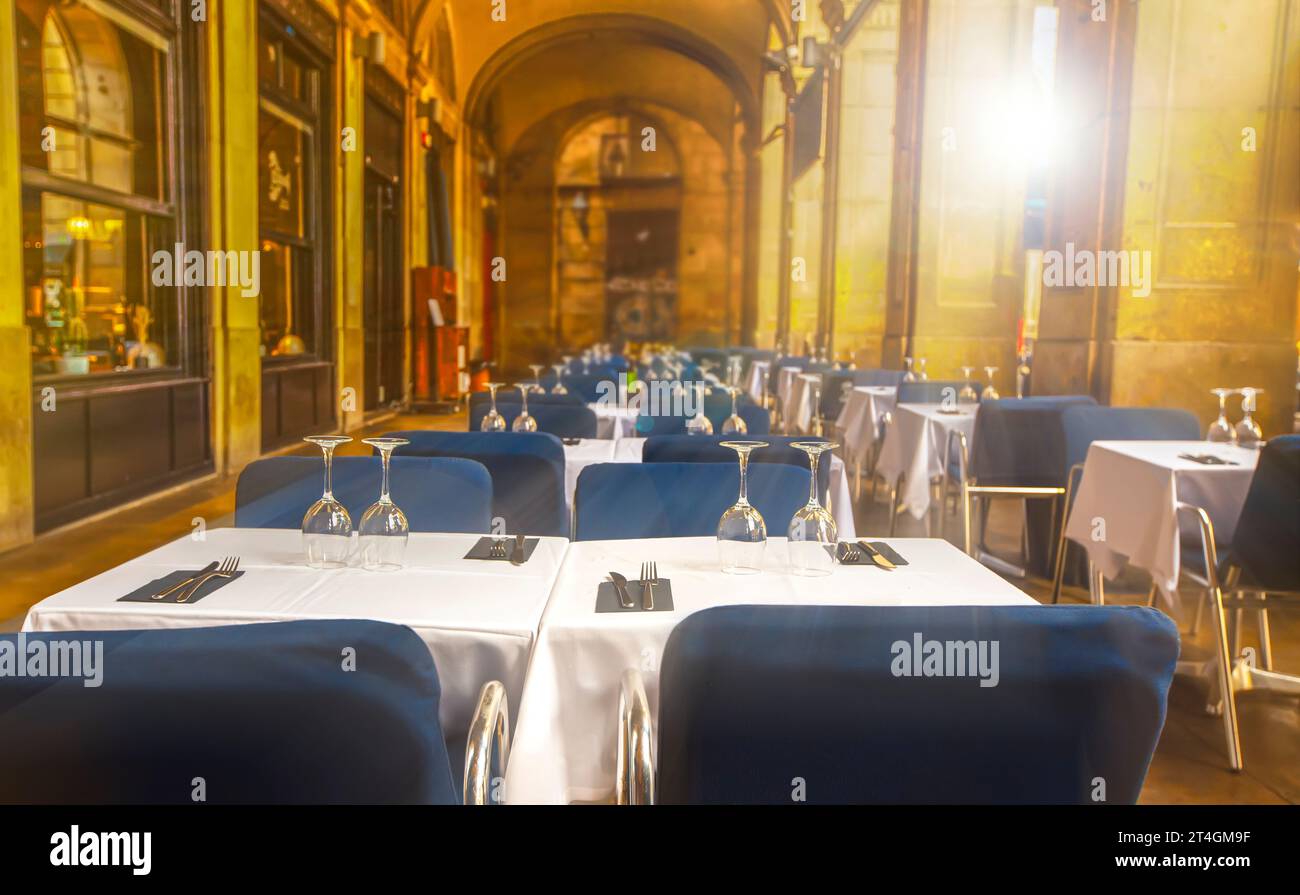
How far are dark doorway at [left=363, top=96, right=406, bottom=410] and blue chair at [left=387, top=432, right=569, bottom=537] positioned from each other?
9.74 m

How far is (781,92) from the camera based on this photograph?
18062 mm

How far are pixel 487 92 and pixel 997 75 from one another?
1315cm

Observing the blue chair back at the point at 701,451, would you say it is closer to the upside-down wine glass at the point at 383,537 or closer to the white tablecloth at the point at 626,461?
the white tablecloth at the point at 626,461

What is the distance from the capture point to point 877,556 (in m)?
2.12

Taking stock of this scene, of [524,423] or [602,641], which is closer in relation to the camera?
[602,641]

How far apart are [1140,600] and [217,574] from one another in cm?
376

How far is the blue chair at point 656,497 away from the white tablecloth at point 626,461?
0.65m

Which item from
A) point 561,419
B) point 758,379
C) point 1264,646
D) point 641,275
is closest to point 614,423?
point 561,419

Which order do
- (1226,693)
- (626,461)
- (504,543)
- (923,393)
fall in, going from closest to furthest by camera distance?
(504,543) < (1226,693) < (626,461) < (923,393)

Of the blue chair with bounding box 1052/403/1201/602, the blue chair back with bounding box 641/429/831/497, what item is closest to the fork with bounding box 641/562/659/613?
the blue chair back with bounding box 641/429/831/497

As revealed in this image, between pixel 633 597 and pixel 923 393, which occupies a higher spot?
pixel 923 393

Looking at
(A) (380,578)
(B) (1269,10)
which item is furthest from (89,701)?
(B) (1269,10)

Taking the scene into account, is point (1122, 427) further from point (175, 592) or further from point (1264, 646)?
point (175, 592)
